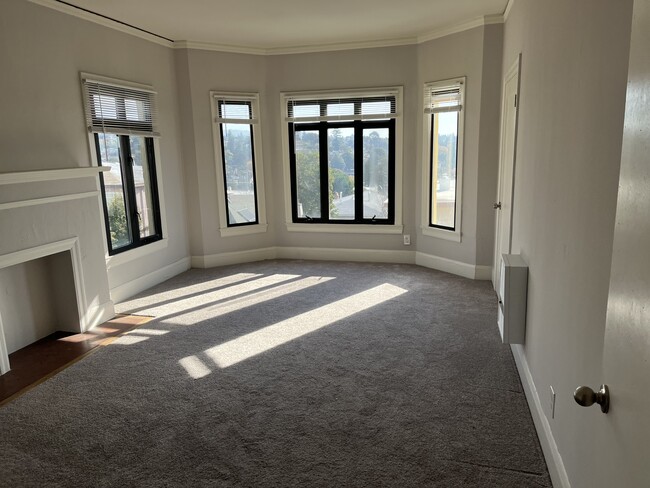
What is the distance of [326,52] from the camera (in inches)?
229

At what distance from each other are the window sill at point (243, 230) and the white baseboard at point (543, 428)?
3965 mm

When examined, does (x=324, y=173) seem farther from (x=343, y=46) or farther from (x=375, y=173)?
(x=343, y=46)

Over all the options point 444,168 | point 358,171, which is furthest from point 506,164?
point 358,171

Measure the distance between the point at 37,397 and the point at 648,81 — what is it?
3506 millimetres

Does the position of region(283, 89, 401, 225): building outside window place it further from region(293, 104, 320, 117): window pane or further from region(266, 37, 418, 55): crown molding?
region(266, 37, 418, 55): crown molding

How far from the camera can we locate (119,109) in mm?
4715

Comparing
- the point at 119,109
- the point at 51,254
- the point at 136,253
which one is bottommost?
the point at 136,253

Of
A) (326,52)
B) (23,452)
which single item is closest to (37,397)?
(23,452)

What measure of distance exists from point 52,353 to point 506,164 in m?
4.24

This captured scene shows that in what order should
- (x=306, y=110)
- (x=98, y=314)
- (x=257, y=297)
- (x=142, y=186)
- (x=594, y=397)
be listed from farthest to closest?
(x=306, y=110)
(x=142, y=186)
(x=257, y=297)
(x=98, y=314)
(x=594, y=397)

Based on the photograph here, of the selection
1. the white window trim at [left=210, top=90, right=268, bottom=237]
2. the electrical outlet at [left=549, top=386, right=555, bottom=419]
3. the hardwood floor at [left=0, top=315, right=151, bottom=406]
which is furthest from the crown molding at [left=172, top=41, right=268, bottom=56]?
the electrical outlet at [left=549, top=386, right=555, bottom=419]

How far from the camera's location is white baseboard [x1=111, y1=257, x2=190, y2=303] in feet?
15.9

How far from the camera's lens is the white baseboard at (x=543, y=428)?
201 cm

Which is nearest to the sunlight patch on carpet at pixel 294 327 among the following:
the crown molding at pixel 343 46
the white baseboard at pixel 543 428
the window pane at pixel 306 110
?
the white baseboard at pixel 543 428
